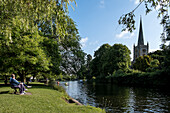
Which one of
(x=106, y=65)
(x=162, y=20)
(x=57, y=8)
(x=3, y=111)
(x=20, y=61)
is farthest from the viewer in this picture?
(x=106, y=65)

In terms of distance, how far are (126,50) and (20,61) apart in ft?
140

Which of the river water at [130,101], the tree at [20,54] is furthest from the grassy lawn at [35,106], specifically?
the tree at [20,54]

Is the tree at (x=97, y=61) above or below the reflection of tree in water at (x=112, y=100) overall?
above

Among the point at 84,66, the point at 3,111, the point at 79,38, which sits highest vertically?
the point at 79,38

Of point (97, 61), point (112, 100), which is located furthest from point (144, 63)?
point (112, 100)

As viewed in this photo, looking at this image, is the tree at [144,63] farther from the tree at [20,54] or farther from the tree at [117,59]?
the tree at [20,54]

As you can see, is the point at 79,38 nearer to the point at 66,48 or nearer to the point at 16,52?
the point at 66,48

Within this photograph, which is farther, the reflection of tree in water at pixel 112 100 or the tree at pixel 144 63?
the tree at pixel 144 63

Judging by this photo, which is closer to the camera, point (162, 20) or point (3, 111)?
point (162, 20)

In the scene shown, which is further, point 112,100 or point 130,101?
point 112,100

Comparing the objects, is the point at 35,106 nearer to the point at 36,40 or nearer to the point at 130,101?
the point at 130,101

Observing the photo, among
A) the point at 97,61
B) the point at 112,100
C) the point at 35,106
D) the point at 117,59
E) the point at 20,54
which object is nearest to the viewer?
the point at 35,106

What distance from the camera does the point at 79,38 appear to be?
2378 centimetres

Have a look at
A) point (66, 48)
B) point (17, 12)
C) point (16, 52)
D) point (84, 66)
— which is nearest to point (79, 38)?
point (66, 48)
